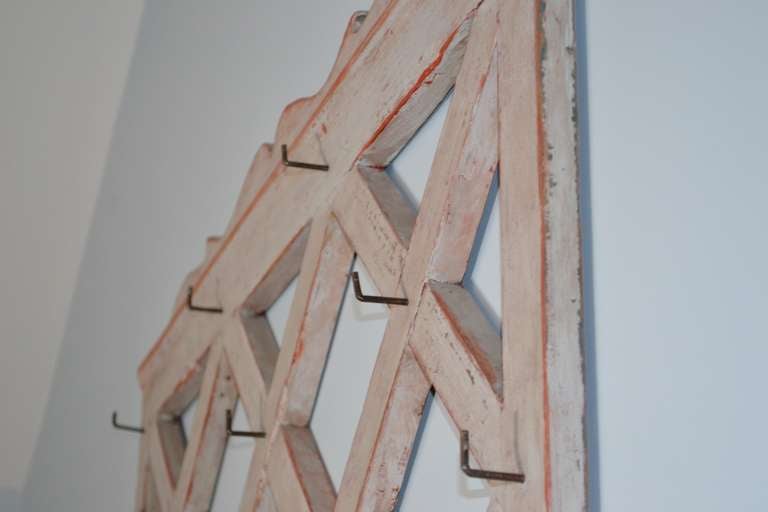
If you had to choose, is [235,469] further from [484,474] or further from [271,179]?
[484,474]

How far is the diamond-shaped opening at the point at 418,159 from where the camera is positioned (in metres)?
0.90

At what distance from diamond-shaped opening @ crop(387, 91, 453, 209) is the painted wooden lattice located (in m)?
0.01

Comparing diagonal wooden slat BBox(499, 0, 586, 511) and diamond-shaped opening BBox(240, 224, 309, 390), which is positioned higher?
diagonal wooden slat BBox(499, 0, 586, 511)

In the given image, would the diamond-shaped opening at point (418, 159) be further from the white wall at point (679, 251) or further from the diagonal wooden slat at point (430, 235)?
the white wall at point (679, 251)

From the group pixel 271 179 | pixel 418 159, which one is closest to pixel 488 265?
pixel 418 159

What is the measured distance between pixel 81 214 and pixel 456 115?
1.42m

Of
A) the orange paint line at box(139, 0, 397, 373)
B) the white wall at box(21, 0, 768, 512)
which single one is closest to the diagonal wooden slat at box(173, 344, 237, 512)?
the orange paint line at box(139, 0, 397, 373)

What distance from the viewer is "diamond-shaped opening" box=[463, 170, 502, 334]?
80 cm

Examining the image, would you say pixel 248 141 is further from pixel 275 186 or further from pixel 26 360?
pixel 26 360

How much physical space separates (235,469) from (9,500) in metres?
1.00

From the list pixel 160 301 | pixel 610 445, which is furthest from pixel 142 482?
pixel 610 445

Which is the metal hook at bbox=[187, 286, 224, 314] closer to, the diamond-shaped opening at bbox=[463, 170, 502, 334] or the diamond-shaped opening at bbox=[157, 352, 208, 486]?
the diamond-shaped opening at bbox=[157, 352, 208, 486]

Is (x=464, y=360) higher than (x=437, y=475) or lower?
higher

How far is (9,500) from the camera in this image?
199 cm
